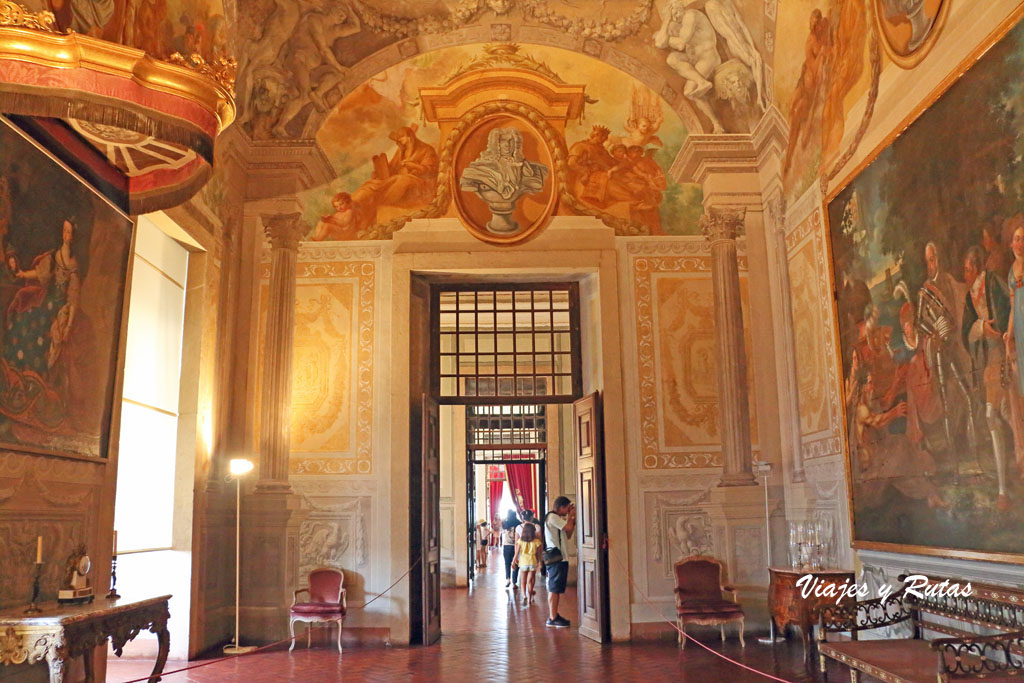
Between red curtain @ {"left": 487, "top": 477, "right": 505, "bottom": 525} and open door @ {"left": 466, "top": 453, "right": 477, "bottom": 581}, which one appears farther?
red curtain @ {"left": 487, "top": 477, "right": 505, "bottom": 525}

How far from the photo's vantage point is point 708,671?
7645mm

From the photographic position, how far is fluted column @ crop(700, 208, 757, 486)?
9.64m

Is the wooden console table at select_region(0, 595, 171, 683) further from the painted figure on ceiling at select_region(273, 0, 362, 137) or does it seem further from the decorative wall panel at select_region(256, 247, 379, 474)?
the painted figure on ceiling at select_region(273, 0, 362, 137)

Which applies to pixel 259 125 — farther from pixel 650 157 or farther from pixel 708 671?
pixel 708 671

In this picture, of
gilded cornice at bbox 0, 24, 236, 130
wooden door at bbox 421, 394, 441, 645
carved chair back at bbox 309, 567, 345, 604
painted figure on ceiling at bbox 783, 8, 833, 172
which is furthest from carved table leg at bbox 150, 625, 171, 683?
painted figure on ceiling at bbox 783, 8, 833, 172

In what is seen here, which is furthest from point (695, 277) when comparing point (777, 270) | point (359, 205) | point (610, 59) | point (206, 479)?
Answer: point (206, 479)

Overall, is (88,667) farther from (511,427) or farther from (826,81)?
(511,427)

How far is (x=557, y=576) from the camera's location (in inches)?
425

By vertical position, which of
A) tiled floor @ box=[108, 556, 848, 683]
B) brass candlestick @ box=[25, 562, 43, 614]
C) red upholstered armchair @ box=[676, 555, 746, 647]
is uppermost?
brass candlestick @ box=[25, 562, 43, 614]

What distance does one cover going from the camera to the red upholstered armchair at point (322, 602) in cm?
906

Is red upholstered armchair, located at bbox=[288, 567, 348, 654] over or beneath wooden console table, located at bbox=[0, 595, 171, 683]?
beneath

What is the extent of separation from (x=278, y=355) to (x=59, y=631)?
5.18m

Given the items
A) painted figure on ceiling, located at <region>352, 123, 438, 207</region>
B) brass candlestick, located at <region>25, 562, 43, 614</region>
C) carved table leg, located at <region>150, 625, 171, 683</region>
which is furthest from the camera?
painted figure on ceiling, located at <region>352, 123, 438, 207</region>

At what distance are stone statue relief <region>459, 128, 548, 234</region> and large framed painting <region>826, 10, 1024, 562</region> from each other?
4.24m
